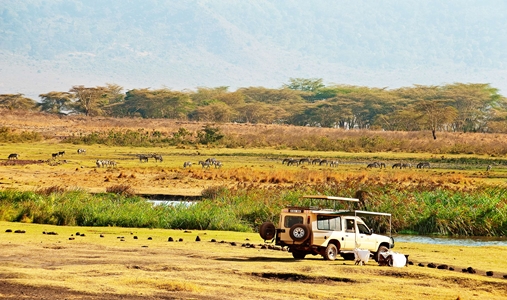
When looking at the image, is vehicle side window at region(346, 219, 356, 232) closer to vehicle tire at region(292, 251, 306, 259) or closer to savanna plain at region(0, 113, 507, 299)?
savanna plain at region(0, 113, 507, 299)

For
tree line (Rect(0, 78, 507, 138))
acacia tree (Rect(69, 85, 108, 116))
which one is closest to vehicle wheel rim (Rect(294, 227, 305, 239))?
tree line (Rect(0, 78, 507, 138))

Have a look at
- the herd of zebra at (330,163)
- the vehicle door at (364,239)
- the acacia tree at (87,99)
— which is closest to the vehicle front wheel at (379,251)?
the vehicle door at (364,239)

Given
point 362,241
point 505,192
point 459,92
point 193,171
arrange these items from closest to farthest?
1. point 362,241
2. point 505,192
3. point 193,171
4. point 459,92

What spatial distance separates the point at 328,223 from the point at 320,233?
0.97 ft

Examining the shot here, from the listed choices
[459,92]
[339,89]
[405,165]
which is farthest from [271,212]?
[339,89]

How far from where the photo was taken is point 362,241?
2141 cm

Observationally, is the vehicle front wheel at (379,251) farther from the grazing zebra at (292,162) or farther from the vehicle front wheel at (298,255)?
the grazing zebra at (292,162)

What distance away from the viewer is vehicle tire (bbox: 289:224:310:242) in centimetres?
2052

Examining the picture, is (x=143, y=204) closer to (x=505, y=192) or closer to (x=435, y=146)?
(x=505, y=192)

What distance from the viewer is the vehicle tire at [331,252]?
20.8m

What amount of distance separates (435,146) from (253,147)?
1810 cm

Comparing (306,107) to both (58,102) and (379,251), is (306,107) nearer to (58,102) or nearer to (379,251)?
(58,102)

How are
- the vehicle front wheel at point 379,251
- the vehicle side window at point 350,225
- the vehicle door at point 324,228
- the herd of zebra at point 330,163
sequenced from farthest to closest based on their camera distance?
the herd of zebra at point 330,163 → the vehicle side window at point 350,225 → the vehicle front wheel at point 379,251 → the vehicle door at point 324,228

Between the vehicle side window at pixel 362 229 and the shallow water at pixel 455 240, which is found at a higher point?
the vehicle side window at pixel 362 229
